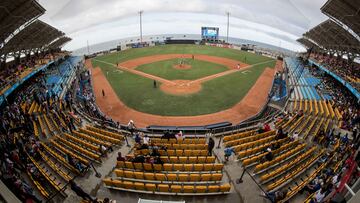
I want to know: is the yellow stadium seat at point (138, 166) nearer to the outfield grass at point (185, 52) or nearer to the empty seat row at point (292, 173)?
the empty seat row at point (292, 173)

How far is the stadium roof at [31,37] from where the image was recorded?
111 feet

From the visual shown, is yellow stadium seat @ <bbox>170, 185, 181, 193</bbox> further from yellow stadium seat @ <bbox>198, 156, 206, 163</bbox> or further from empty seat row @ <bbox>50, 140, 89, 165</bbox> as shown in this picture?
empty seat row @ <bbox>50, 140, 89, 165</bbox>

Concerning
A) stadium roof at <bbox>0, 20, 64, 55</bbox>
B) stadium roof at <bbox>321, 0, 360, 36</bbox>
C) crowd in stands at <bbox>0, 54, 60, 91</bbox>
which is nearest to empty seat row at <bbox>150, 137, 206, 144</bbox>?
stadium roof at <bbox>321, 0, 360, 36</bbox>

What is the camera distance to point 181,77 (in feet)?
131

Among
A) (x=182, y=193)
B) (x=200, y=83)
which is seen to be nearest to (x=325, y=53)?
(x=200, y=83)

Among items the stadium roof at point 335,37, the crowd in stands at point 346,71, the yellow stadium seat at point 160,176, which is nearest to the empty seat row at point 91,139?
the yellow stadium seat at point 160,176

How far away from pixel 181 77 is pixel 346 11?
2448cm

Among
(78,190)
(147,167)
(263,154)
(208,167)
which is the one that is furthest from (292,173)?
(78,190)

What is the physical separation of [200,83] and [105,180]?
27.0m

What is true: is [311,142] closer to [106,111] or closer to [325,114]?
[325,114]

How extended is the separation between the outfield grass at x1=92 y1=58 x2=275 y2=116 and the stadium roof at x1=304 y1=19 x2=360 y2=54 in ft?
44.8

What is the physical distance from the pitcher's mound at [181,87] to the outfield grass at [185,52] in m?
20.9

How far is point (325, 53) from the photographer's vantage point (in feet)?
172

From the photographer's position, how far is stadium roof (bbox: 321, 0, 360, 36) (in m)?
22.5
